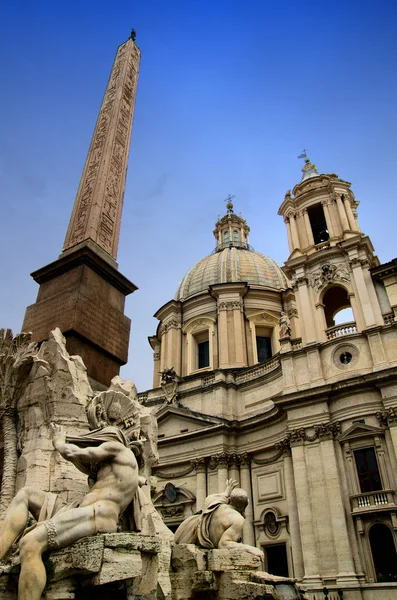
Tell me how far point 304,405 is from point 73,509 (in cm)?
1777

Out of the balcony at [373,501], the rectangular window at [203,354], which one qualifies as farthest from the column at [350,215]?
the balcony at [373,501]

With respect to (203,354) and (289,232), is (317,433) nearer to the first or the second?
(289,232)

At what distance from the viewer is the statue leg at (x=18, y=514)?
15.0ft

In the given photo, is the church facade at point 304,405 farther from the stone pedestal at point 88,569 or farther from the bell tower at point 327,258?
the stone pedestal at point 88,569

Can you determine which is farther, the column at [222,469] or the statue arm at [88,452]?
the column at [222,469]

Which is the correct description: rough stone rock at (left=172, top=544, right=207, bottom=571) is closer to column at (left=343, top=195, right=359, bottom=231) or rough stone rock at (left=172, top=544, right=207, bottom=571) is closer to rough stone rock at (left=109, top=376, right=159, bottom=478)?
rough stone rock at (left=109, top=376, right=159, bottom=478)

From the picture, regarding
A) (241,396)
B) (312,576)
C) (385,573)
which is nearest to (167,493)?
(241,396)

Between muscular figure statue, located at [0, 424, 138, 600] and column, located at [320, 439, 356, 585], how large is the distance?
15.4 m

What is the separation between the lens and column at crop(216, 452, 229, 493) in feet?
76.0

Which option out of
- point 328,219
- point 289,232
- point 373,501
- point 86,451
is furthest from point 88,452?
point 289,232

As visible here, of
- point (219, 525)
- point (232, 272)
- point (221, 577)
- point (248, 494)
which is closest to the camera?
point (221, 577)

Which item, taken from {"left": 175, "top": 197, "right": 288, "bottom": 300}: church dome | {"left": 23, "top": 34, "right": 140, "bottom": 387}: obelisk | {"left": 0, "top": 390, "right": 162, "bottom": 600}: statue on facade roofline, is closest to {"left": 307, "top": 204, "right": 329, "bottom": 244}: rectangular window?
{"left": 175, "top": 197, "right": 288, "bottom": 300}: church dome

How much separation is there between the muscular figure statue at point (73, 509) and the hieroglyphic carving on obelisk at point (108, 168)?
14.9 ft

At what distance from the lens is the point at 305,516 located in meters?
18.9
